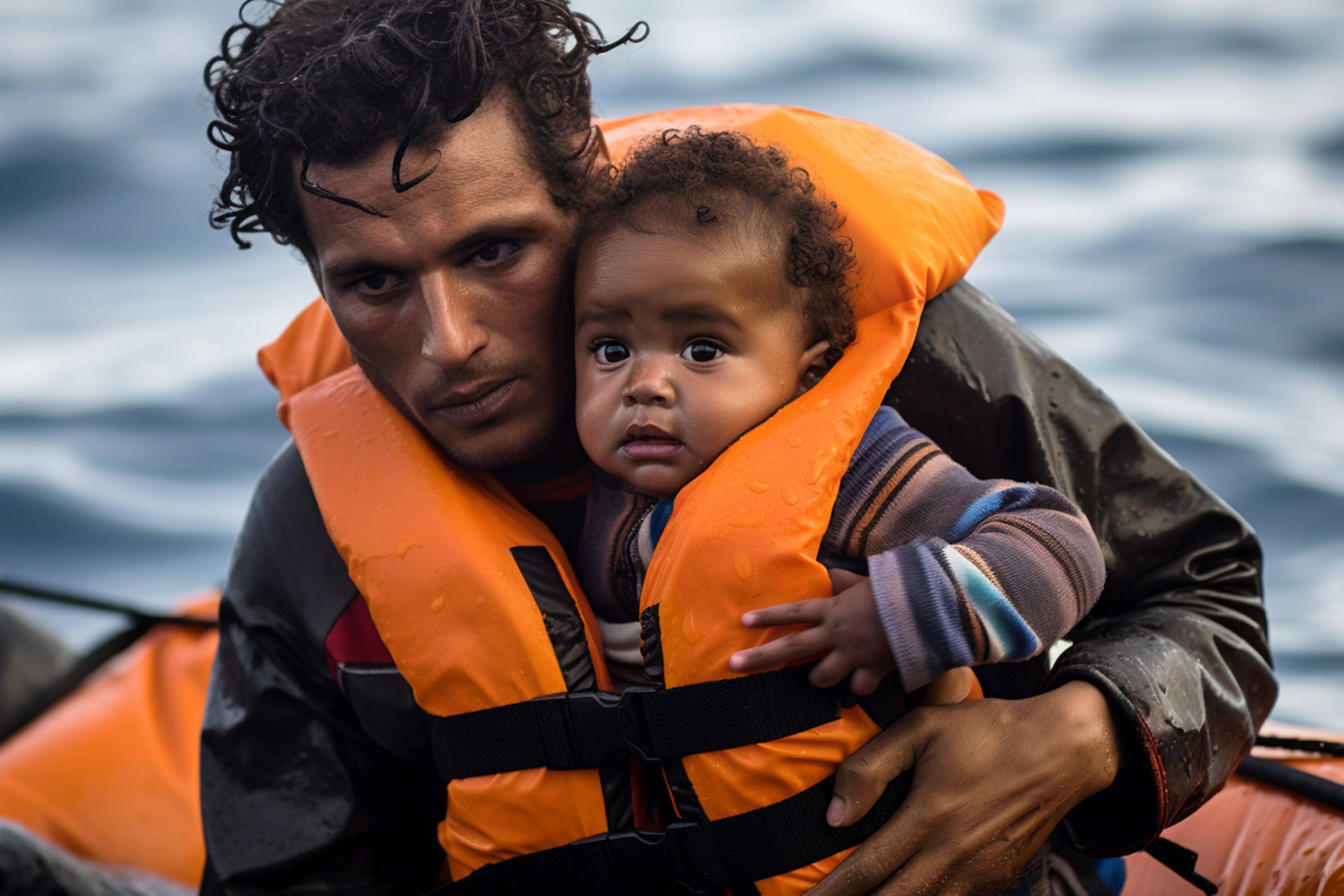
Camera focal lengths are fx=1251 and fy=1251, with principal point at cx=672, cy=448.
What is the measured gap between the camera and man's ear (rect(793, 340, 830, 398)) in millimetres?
1885

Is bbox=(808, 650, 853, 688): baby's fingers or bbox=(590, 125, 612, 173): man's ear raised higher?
bbox=(590, 125, 612, 173): man's ear

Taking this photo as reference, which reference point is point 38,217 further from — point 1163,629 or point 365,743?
point 1163,629

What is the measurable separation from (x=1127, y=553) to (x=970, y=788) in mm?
539

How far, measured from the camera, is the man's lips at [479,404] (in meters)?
1.98

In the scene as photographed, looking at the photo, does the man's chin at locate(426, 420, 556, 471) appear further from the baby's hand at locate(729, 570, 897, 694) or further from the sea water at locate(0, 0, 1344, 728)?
the sea water at locate(0, 0, 1344, 728)

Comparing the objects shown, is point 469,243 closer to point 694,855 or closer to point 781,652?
point 781,652

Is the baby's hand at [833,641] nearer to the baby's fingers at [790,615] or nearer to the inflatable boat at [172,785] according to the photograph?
the baby's fingers at [790,615]

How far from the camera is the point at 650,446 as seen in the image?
182 centimetres

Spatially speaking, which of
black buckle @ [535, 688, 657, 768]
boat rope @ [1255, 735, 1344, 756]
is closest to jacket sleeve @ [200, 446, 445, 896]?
black buckle @ [535, 688, 657, 768]

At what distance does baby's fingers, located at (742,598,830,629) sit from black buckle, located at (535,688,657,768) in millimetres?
198

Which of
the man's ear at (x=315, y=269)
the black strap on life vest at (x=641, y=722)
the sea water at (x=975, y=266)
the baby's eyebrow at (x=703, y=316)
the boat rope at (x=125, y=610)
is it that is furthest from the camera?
the sea water at (x=975, y=266)

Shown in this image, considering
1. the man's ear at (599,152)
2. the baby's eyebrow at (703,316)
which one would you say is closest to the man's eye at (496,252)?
the man's ear at (599,152)

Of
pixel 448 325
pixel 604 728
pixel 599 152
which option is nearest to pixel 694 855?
pixel 604 728

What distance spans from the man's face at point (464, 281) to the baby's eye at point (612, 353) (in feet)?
0.58
